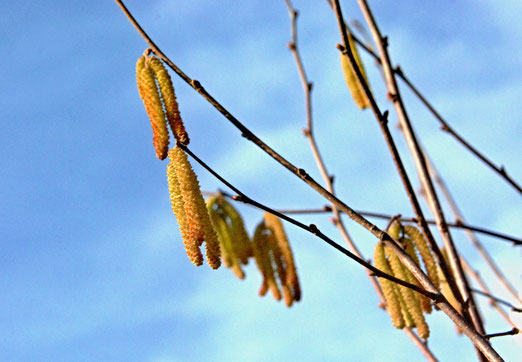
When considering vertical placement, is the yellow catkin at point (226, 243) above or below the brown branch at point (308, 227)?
above

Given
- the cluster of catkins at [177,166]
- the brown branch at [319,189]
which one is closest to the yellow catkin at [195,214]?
the cluster of catkins at [177,166]

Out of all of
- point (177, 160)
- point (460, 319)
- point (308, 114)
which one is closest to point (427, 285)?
point (460, 319)

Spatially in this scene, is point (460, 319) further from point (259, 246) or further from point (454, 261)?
point (259, 246)

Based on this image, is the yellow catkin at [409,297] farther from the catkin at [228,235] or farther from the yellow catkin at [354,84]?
the catkin at [228,235]

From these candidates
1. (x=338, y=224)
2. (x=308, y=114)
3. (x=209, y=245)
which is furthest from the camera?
(x=308, y=114)

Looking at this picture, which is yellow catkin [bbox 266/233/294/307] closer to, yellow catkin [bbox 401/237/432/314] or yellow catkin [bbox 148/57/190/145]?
yellow catkin [bbox 401/237/432/314]
